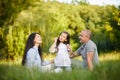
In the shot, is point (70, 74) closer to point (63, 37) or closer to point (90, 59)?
point (90, 59)

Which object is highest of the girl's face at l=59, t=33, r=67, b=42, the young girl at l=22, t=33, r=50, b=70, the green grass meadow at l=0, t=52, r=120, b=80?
the girl's face at l=59, t=33, r=67, b=42

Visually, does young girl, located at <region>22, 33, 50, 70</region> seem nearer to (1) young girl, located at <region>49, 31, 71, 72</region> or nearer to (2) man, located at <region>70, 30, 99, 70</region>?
(1) young girl, located at <region>49, 31, 71, 72</region>

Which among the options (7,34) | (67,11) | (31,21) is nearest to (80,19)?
(67,11)

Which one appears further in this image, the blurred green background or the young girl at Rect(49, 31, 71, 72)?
the blurred green background

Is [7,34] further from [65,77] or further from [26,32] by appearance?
[65,77]

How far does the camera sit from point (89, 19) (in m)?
32.0

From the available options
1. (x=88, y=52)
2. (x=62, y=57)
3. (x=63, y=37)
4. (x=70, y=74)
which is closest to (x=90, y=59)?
(x=88, y=52)

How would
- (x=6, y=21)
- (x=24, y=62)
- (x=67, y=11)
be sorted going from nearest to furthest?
(x=24, y=62), (x=6, y=21), (x=67, y=11)

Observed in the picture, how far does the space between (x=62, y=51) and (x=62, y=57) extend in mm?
160

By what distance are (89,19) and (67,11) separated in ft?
9.22

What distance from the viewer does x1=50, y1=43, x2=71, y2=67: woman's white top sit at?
8398 millimetres

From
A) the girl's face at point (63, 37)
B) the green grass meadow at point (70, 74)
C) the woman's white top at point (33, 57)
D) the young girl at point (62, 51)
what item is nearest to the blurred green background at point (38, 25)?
the young girl at point (62, 51)

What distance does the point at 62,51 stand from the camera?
8.66 meters

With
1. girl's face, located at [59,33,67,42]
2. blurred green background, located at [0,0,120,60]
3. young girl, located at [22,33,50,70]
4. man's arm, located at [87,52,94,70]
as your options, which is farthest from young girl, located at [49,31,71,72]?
blurred green background, located at [0,0,120,60]
